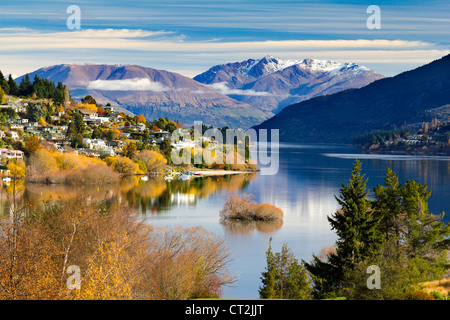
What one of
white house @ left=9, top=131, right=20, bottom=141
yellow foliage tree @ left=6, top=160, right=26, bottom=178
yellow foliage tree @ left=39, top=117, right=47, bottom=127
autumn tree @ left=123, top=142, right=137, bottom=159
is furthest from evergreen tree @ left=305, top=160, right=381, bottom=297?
yellow foliage tree @ left=39, top=117, right=47, bottom=127

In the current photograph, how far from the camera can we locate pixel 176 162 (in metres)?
73.6

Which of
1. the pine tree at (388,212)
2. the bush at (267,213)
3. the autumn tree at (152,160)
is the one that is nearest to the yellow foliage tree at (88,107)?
the autumn tree at (152,160)

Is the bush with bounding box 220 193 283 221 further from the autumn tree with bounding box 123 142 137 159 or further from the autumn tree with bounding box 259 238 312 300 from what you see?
the autumn tree with bounding box 123 142 137 159

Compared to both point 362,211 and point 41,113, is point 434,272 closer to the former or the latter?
point 362,211

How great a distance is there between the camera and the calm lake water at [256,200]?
27156 mm

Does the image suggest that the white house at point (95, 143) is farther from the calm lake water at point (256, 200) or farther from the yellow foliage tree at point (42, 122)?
the calm lake water at point (256, 200)

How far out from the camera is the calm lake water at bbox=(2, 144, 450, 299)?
89.1 ft

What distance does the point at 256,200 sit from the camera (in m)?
45.2

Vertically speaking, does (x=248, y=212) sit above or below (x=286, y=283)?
below

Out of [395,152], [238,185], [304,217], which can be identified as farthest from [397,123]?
[304,217]

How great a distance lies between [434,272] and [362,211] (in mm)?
3887

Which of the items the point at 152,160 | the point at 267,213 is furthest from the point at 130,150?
the point at 267,213

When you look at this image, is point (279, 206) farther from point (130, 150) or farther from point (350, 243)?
point (130, 150)

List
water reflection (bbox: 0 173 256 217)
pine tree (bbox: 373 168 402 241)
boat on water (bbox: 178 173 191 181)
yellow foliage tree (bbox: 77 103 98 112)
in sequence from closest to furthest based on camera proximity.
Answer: pine tree (bbox: 373 168 402 241) < water reflection (bbox: 0 173 256 217) < boat on water (bbox: 178 173 191 181) < yellow foliage tree (bbox: 77 103 98 112)
